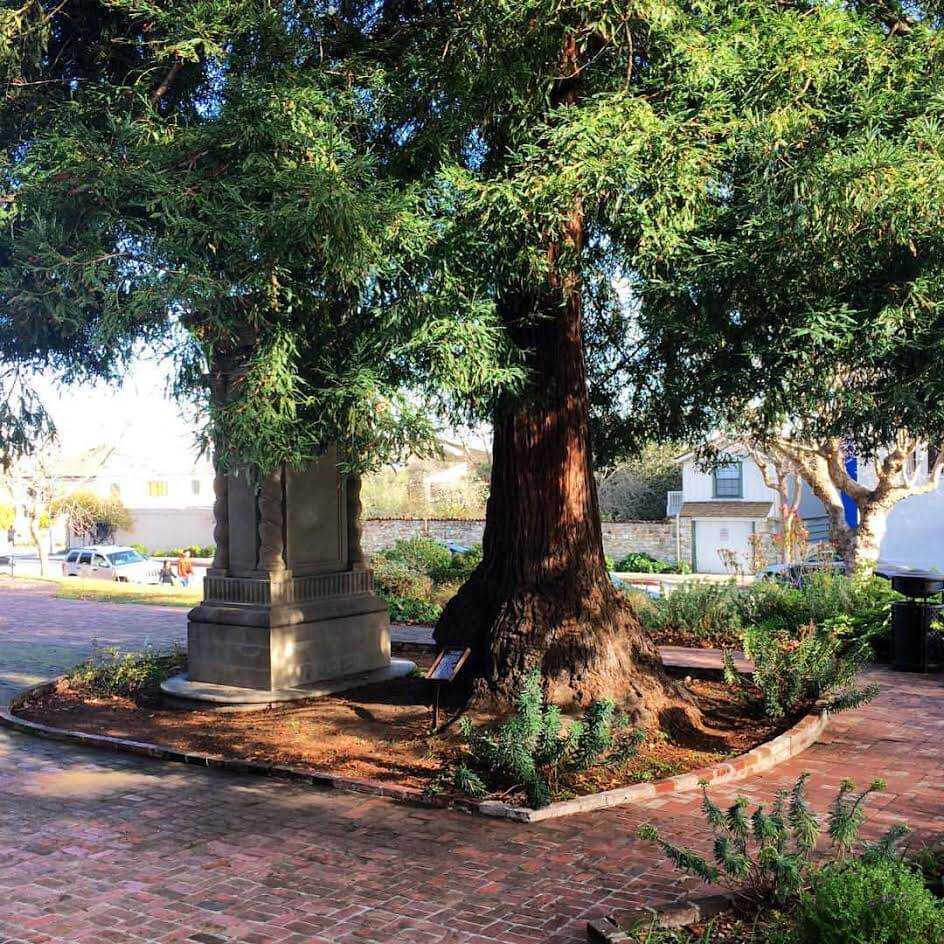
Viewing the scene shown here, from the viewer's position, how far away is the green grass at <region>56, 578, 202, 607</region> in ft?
74.9

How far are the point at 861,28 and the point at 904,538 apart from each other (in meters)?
27.8

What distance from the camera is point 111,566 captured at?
121ft

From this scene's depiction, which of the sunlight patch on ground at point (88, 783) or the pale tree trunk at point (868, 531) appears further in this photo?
the pale tree trunk at point (868, 531)

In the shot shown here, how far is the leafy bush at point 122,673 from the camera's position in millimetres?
11505

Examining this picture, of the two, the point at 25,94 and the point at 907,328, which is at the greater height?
the point at 25,94

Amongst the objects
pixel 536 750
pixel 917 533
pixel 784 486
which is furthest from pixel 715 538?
pixel 536 750

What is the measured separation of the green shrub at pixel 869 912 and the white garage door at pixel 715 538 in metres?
36.6

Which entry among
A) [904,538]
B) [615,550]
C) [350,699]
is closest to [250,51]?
[350,699]

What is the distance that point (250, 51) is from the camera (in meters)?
7.62

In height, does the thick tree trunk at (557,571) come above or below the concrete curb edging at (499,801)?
above

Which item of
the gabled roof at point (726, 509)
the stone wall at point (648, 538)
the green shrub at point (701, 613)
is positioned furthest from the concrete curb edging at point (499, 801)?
the gabled roof at point (726, 509)

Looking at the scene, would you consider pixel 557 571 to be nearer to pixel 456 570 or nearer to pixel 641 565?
pixel 456 570

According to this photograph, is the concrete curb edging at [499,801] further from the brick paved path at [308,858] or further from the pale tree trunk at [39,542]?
the pale tree trunk at [39,542]

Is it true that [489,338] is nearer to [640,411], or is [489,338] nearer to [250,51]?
[250,51]
